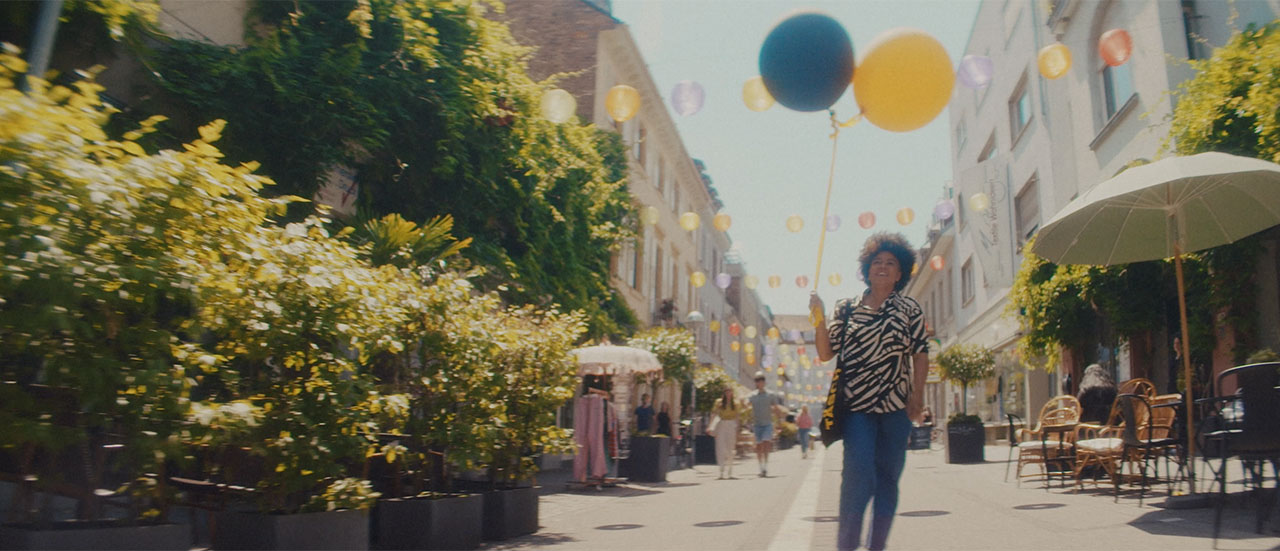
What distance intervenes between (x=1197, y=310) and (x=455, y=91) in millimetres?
9794

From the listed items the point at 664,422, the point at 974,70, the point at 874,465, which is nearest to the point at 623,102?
the point at 974,70

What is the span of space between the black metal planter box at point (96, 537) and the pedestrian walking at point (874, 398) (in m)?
3.03

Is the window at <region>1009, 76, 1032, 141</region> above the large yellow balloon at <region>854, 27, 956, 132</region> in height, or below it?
above

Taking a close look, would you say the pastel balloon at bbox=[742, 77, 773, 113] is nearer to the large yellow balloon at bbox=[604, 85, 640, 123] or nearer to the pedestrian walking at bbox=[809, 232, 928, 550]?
the large yellow balloon at bbox=[604, 85, 640, 123]

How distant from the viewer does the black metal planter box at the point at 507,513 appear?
687 cm

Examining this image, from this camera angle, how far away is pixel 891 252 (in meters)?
5.12

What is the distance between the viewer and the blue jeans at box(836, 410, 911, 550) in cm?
446

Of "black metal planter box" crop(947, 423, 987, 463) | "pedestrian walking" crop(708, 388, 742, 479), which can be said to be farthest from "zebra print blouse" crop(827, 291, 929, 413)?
"black metal planter box" crop(947, 423, 987, 463)

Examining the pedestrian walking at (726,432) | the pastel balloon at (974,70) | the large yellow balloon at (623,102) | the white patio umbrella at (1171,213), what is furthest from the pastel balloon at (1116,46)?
the pedestrian walking at (726,432)

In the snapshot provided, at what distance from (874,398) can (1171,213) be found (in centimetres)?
446

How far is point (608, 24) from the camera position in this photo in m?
24.6

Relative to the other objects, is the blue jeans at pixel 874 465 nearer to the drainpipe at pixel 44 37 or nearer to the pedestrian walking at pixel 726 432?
the drainpipe at pixel 44 37

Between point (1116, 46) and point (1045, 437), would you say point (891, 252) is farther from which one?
point (1116, 46)

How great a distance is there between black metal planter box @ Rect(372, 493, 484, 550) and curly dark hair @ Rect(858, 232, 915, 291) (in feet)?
10.2
